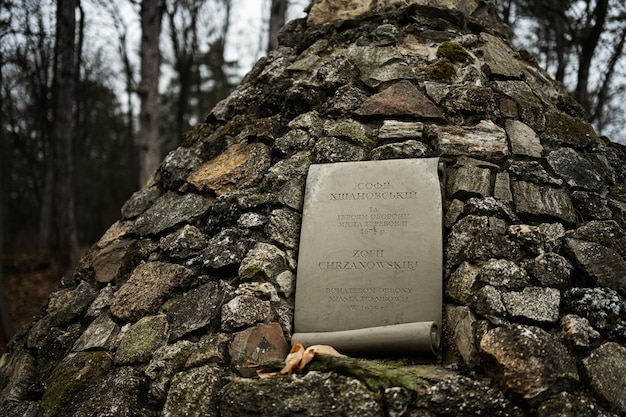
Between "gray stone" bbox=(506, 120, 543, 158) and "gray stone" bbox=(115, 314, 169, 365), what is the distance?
2.31m

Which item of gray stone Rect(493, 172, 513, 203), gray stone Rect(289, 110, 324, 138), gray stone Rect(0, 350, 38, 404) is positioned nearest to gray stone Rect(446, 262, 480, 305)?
gray stone Rect(493, 172, 513, 203)

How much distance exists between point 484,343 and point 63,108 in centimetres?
686

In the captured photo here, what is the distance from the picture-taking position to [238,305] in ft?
10.5

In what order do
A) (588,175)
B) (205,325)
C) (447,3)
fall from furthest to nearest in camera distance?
(447,3)
(588,175)
(205,325)

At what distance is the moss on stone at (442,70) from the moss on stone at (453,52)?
76 mm

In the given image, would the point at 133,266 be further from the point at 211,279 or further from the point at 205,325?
the point at 205,325

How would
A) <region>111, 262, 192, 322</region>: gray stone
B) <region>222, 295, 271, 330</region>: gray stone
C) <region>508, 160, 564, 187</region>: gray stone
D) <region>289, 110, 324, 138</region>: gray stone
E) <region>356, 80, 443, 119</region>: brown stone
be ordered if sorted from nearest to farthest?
<region>222, 295, 271, 330</region>: gray stone → <region>111, 262, 192, 322</region>: gray stone → <region>508, 160, 564, 187</region>: gray stone → <region>356, 80, 443, 119</region>: brown stone → <region>289, 110, 324, 138</region>: gray stone

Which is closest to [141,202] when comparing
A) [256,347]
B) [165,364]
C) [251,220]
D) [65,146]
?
[251,220]

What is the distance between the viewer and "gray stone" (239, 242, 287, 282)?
334cm

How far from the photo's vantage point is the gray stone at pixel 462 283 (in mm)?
3027

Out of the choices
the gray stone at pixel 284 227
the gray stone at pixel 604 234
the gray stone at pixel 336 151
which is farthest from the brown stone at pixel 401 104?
the gray stone at pixel 604 234

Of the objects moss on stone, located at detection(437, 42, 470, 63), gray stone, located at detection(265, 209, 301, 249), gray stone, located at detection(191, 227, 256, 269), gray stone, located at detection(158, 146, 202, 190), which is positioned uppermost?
moss on stone, located at detection(437, 42, 470, 63)

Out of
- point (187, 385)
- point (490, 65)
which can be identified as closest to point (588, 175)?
point (490, 65)

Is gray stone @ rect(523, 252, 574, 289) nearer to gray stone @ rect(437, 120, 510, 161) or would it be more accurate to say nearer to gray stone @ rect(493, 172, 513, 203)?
gray stone @ rect(493, 172, 513, 203)
